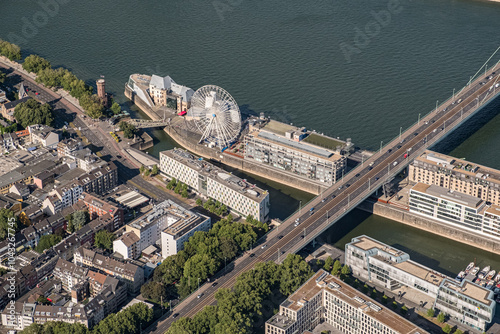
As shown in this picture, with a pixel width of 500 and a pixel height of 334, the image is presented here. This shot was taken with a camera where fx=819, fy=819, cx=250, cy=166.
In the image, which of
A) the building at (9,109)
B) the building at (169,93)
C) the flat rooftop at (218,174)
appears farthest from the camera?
the building at (169,93)

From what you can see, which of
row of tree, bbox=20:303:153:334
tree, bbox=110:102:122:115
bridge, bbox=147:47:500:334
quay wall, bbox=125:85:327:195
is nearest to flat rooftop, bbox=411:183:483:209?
bridge, bbox=147:47:500:334

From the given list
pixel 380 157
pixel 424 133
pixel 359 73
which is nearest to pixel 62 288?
pixel 380 157

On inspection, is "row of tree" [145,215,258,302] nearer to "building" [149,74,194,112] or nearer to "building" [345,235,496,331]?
"building" [345,235,496,331]

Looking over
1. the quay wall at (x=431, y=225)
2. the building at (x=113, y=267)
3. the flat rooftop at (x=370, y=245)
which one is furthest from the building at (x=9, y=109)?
the flat rooftop at (x=370, y=245)

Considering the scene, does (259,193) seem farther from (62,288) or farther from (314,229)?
(62,288)

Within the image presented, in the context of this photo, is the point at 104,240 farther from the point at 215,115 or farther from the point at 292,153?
the point at 292,153

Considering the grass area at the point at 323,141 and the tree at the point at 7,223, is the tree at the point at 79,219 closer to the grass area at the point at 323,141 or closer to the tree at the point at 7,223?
the tree at the point at 7,223

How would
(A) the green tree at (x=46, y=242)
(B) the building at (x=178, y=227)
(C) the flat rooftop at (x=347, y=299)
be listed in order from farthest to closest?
(A) the green tree at (x=46, y=242) < (B) the building at (x=178, y=227) < (C) the flat rooftop at (x=347, y=299)
